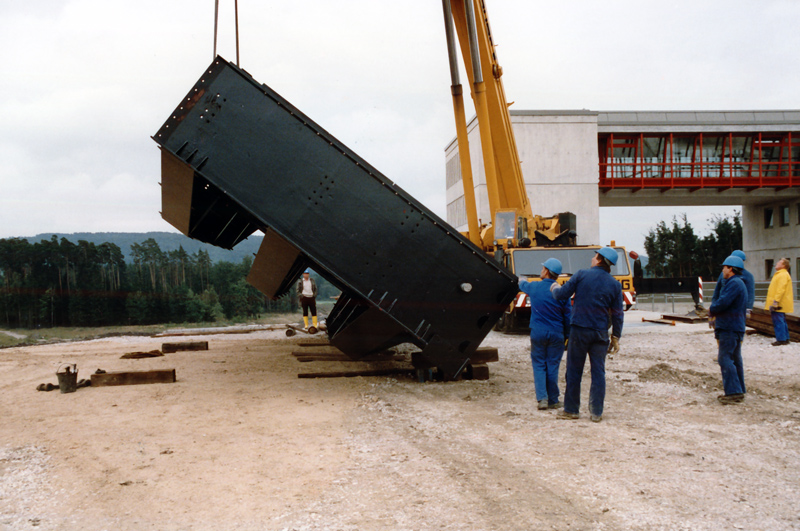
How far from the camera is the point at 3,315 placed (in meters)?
18.6

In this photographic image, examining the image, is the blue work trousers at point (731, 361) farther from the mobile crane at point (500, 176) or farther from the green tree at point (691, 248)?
the green tree at point (691, 248)

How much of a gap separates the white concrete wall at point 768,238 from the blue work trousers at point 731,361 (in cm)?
3053

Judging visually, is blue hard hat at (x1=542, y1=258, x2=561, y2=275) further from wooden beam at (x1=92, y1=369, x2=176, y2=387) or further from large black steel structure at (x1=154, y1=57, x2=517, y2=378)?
wooden beam at (x1=92, y1=369, x2=176, y2=387)

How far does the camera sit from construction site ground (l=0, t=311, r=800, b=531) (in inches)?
135

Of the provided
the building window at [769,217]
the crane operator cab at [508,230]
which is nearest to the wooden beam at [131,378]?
the crane operator cab at [508,230]

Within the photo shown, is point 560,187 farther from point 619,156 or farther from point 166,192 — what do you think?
point 166,192

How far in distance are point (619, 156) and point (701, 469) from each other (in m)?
29.3

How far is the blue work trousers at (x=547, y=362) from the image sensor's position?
6203mm

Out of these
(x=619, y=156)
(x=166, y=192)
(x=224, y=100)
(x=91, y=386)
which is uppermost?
(x=619, y=156)

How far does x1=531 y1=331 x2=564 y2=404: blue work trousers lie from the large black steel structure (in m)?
0.89

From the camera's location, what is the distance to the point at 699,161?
2973 cm

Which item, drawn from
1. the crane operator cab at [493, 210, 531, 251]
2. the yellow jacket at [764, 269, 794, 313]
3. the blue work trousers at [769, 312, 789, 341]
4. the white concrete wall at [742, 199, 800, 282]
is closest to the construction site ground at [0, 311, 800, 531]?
the yellow jacket at [764, 269, 794, 313]

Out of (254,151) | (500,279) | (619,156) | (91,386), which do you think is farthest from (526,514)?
(619,156)

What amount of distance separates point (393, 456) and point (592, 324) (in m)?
2.42
